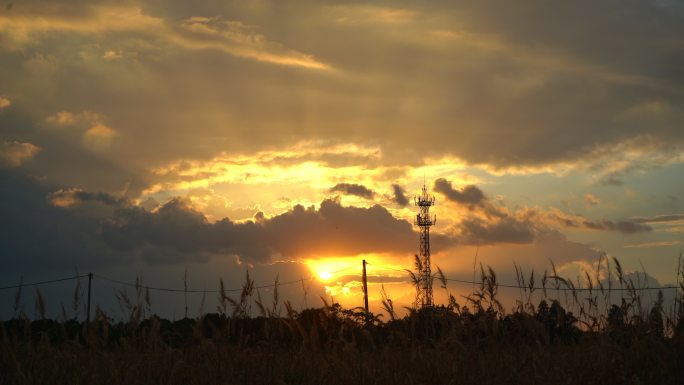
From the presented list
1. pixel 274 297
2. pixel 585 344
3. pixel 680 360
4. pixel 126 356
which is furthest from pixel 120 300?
pixel 680 360

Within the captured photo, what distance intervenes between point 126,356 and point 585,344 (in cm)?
651

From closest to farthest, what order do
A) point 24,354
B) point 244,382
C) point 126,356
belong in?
1. point 244,382
2. point 126,356
3. point 24,354

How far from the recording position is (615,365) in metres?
7.92

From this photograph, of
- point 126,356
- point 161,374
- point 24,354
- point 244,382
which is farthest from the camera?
point 24,354

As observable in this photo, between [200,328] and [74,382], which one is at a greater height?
[200,328]

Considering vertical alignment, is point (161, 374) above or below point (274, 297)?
below

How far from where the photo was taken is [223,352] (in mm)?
8867

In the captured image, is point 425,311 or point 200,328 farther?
point 425,311

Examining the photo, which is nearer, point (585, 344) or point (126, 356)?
point (585, 344)

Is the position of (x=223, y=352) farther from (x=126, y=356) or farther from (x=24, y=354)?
(x=24, y=354)

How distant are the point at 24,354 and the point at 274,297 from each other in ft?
16.5

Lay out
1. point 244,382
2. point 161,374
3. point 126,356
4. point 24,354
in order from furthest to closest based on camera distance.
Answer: point 24,354, point 126,356, point 161,374, point 244,382

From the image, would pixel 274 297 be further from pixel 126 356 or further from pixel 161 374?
pixel 126 356

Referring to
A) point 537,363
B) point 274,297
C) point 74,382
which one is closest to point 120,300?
point 74,382
